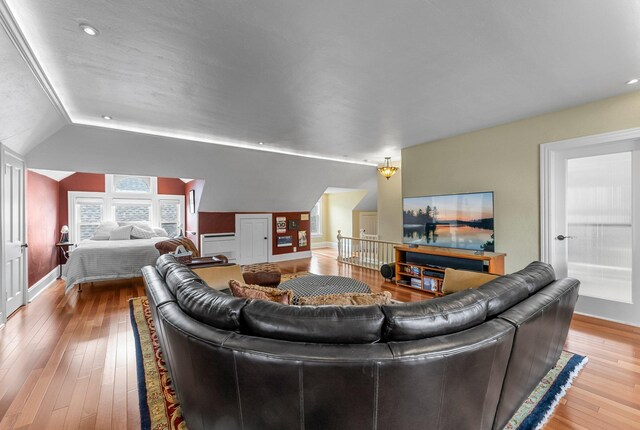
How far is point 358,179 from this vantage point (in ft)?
24.9

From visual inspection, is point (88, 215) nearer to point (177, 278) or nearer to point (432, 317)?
point (177, 278)

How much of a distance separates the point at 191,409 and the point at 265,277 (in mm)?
2385

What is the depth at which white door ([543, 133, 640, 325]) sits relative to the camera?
3057mm

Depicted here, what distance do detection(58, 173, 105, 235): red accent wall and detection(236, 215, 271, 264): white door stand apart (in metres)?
3.38

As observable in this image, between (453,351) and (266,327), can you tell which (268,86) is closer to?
(266,327)

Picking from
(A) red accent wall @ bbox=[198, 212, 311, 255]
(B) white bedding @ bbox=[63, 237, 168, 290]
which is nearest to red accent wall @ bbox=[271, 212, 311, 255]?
(A) red accent wall @ bbox=[198, 212, 311, 255]

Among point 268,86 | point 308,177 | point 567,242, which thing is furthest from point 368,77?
point 308,177

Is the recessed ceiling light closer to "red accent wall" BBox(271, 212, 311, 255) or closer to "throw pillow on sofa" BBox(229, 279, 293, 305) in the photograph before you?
"throw pillow on sofa" BBox(229, 279, 293, 305)

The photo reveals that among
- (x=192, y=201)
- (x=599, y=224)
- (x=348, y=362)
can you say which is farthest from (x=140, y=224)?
(x=599, y=224)

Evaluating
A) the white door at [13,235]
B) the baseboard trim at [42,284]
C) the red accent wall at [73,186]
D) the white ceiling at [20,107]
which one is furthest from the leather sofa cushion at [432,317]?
the red accent wall at [73,186]

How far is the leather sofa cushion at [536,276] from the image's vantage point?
6.44ft

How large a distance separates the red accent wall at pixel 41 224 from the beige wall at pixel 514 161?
667 centimetres

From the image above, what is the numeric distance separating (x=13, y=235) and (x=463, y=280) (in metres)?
5.58

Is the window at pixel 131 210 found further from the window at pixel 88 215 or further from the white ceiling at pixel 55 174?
the white ceiling at pixel 55 174
